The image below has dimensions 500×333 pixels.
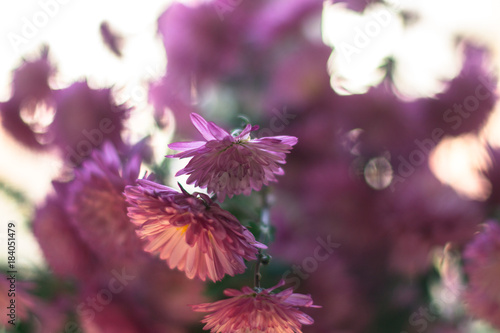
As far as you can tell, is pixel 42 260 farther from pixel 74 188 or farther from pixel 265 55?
pixel 265 55

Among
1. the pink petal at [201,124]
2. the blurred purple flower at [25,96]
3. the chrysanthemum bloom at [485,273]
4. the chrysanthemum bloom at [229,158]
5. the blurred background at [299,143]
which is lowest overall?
the chrysanthemum bloom at [485,273]

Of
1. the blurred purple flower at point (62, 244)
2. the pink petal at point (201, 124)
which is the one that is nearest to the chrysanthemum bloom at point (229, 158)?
the pink petal at point (201, 124)

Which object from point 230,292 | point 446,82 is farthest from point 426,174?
point 230,292

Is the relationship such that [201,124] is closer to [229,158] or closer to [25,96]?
[229,158]

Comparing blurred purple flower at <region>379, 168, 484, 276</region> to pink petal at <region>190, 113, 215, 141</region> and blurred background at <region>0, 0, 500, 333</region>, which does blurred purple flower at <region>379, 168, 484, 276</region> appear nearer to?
blurred background at <region>0, 0, 500, 333</region>

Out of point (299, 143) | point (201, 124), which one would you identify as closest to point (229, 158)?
point (201, 124)

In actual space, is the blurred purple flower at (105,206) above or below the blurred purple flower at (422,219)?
above

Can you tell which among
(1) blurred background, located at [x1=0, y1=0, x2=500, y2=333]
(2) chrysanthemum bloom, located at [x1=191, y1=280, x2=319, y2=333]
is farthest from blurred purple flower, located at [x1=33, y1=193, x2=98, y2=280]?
(2) chrysanthemum bloom, located at [x1=191, y1=280, x2=319, y2=333]

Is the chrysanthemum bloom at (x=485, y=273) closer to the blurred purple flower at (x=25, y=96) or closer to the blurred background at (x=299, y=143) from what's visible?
the blurred background at (x=299, y=143)
